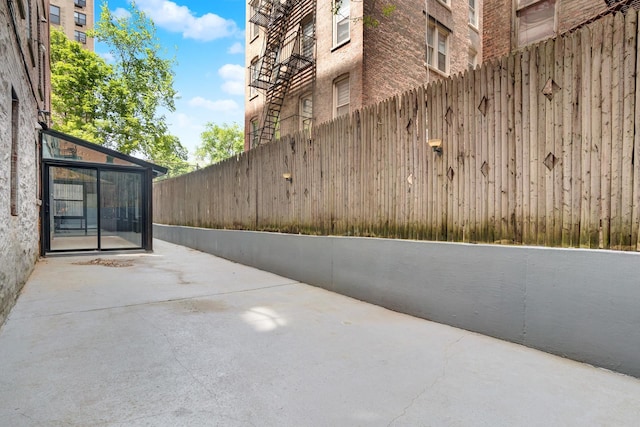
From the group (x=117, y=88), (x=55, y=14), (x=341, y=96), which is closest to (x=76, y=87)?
(x=117, y=88)

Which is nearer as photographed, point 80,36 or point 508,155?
point 508,155

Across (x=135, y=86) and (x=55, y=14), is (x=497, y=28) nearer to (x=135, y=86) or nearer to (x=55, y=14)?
(x=135, y=86)

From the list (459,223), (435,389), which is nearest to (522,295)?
(459,223)

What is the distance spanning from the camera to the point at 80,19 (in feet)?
123

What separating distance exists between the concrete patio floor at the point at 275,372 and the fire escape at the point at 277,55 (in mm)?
11144

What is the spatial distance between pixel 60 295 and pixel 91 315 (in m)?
1.49

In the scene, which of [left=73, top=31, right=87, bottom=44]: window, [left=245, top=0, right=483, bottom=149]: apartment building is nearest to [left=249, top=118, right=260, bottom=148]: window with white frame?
[left=245, top=0, right=483, bottom=149]: apartment building

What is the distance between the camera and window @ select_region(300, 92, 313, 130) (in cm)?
1295

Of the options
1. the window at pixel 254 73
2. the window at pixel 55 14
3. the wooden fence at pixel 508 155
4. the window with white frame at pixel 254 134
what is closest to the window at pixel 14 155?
the wooden fence at pixel 508 155

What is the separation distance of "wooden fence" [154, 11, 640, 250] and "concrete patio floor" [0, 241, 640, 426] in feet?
4.12

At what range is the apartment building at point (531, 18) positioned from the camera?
590 cm

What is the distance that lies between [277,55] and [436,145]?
486 inches

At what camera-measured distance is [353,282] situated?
520cm

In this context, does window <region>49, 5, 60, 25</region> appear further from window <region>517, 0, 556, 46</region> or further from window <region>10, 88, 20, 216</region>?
window <region>517, 0, 556, 46</region>
